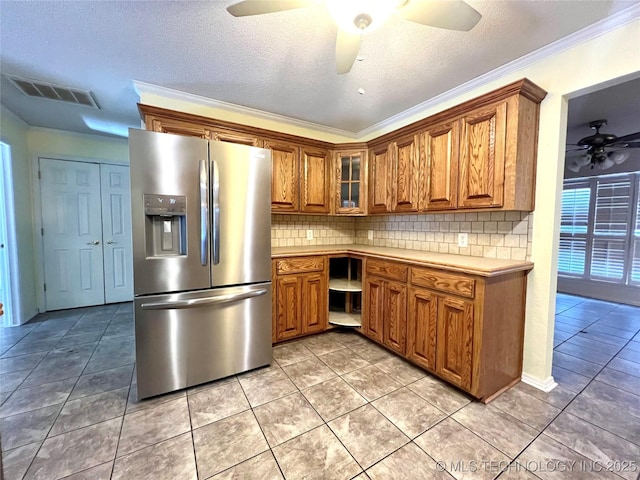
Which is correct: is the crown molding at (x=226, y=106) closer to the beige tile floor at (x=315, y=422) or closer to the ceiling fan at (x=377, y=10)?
the ceiling fan at (x=377, y=10)

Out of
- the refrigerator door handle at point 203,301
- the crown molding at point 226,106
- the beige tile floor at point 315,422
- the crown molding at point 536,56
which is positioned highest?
the crown molding at point 536,56

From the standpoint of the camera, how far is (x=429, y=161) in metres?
2.42

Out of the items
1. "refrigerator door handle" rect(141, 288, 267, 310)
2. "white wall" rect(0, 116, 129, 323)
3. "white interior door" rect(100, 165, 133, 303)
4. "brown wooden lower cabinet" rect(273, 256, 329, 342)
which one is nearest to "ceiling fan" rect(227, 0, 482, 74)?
"refrigerator door handle" rect(141, 288, 267, 310)

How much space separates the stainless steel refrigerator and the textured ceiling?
0.66m

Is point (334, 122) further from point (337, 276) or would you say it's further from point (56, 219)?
point (56, 219)

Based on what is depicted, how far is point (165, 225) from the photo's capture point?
1.94m

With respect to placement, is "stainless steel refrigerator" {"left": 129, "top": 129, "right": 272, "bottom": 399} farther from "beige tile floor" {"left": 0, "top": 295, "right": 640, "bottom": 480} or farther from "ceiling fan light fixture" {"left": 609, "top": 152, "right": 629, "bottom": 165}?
"ceiling fan light fixture" {"left": 609, "top": 152, "right": 629, "bottom": 165}

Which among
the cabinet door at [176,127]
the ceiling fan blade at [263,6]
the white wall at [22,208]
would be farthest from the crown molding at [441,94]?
the white wall at [22,208]

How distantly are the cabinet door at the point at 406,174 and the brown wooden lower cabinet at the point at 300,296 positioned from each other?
99 cm

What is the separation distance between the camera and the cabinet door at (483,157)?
6.35ft

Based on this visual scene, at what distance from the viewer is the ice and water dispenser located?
6.00 feet

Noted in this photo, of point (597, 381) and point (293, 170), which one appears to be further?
point (293, 170)

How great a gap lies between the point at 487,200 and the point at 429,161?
63cm

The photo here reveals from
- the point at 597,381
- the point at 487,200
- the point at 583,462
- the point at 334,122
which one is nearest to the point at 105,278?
the point at 334,122
